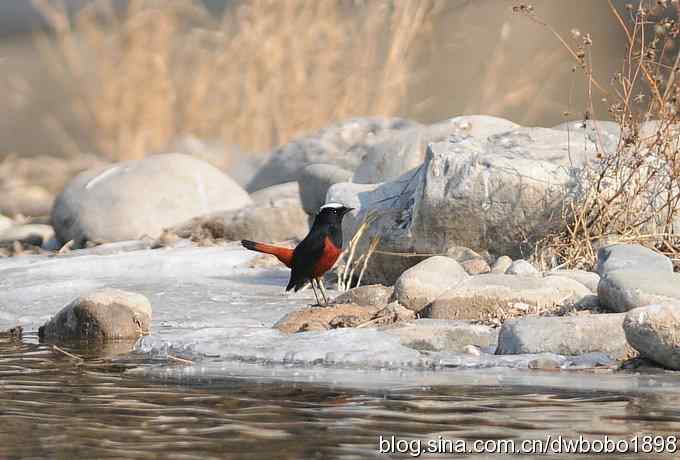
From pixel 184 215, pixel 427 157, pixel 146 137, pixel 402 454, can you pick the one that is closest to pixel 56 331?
pixel 427 157

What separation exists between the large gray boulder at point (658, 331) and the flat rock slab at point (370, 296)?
228 centimetres

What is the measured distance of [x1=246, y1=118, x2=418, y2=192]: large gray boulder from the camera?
595 inches

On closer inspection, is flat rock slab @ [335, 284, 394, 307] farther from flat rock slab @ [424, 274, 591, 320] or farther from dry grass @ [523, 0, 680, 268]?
dry grass @ [523, 0, 680, 268]

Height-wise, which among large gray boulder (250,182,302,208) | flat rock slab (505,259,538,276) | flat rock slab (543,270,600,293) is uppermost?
large gray boulder (250,182,302,208)

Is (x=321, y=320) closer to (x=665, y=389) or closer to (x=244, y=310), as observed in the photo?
(x=244, y=310)

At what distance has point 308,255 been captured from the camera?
23.4 ft

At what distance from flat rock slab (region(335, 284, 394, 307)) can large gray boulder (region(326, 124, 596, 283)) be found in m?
1.26

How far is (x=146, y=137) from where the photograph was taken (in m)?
16.6

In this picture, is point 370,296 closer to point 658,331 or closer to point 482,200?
point 482,200

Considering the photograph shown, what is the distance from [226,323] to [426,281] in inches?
47.4

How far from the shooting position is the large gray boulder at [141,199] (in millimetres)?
13172

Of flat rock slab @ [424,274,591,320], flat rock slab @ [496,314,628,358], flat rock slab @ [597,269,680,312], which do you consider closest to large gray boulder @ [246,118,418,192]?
flat rock slab @ [424,274,591,320]

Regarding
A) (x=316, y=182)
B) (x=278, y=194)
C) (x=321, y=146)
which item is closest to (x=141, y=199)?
(x=278, y=194)

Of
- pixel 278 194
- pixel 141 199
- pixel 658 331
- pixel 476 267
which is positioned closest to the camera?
pixel 658 331
